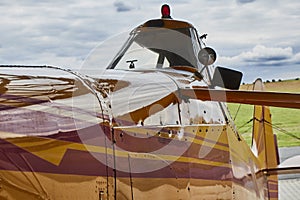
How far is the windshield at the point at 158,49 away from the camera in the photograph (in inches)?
154

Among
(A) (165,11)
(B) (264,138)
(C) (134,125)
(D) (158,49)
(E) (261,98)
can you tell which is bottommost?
(B) (264,138)

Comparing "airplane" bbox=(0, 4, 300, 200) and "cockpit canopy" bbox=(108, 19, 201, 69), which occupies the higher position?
"cockpit canopy" bbox=(108, 19, 201, 69)

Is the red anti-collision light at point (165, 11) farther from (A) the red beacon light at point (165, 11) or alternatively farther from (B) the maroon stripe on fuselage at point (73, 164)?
(B) the maroon stripe on fuselage at point (73, 164)

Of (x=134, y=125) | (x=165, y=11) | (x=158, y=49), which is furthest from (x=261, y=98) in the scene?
(x=165, y=11)

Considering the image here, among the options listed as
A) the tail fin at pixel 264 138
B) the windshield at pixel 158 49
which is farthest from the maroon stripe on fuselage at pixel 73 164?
the tail fin at pixel 264 138

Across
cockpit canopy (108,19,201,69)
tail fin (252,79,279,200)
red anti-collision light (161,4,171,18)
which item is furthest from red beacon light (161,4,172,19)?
tail fin (252,79,279,200)

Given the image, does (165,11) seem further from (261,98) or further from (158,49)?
(261,98)

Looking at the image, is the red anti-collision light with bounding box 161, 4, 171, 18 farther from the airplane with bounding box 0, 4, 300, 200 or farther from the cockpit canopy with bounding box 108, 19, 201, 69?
the cockpit canopy with bounding box 108, 19, 201, 69

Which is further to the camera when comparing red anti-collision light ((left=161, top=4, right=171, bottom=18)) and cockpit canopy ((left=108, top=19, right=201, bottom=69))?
red anti-collision light ((left=161, top=4, right=171, bottom=18))

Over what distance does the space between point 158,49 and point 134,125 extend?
1.39m

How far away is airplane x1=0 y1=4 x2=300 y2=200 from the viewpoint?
2111 mm

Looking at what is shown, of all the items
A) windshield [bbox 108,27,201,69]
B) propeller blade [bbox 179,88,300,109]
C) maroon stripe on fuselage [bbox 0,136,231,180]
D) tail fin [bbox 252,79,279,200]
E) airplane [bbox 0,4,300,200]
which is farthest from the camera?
tail fin [bbox 252,79,279,200]

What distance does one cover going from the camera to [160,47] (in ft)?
13.3

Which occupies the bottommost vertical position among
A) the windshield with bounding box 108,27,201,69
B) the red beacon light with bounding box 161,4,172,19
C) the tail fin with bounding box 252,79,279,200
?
the tail fin with bounding box 252,79,279,200
